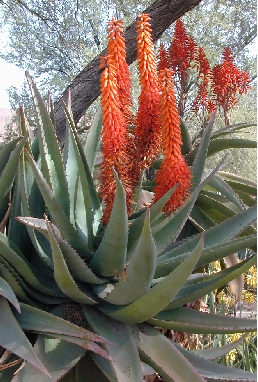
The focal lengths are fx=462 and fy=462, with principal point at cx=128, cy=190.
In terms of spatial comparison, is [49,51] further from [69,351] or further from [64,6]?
[69,351]

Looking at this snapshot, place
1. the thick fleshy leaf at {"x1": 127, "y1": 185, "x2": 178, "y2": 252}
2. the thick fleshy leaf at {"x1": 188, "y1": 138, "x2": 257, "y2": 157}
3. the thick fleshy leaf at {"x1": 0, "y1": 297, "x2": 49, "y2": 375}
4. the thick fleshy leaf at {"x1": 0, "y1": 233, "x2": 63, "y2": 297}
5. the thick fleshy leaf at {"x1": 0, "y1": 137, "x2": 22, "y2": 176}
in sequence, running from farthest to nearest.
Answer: the thick fleshy leaf at {"x1": 188, "y1": 138, "x2": 257, "y2": 157} → the thick fleshy leaf at {"x1": 0, "y1": 137, "x2": 22, "y2": 176} → the thick fleshy leaf at {"x1": 127, "y1": 185, "x2": 178, "y2": 252} → the thick fleshy leaf at {"x1": 0, "y1": 233, "x2": 63, "y2": 297} → the thick fleshy leaf at {"x1": 0, "y1": 297, "x2": 49, "y2": 375}

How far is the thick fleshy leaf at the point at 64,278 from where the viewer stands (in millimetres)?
835

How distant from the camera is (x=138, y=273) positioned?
2.82ft

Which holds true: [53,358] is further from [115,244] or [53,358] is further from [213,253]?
[213,253]

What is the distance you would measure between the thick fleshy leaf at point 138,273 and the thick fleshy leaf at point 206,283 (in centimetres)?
13

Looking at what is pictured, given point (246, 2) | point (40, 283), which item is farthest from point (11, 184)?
point (246, 2)

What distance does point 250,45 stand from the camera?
673 cm

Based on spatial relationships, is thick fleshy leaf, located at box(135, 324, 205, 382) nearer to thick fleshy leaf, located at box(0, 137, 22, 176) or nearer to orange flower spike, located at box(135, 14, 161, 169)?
orange flower spike, located at box(135, 14, 161, 169)

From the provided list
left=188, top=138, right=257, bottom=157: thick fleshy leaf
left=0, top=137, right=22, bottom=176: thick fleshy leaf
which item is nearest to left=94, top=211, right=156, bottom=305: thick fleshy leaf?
left=0, top=137, right=22, bottom=176: thick fleshy leaf

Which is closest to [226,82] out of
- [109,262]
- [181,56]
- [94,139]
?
[181,56]

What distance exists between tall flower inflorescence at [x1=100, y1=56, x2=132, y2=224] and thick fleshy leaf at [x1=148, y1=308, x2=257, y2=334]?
0.25 m

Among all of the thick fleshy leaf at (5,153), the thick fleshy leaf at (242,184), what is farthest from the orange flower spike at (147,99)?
the thick fleshy leaf at (242,184)

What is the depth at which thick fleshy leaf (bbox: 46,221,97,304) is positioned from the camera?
83 centimetres

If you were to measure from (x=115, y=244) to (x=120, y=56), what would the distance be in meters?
0.40
